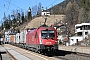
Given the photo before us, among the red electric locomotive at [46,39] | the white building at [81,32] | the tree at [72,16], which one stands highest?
the tree at [72,16]

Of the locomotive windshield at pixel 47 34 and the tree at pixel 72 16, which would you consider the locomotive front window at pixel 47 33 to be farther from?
the tree at pixel 72 16

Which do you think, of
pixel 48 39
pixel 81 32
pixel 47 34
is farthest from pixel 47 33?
pixel 81 32

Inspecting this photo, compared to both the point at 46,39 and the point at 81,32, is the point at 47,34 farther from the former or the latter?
the point at 81,32

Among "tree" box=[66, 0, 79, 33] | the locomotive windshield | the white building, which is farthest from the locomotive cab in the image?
"tree" box=[66, 0, 79, 33]

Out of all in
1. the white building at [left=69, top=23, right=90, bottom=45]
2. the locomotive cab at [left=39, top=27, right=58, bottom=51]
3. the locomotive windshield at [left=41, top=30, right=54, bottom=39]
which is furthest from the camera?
the white building at [left=69, top=23, right=90, bottom=45]

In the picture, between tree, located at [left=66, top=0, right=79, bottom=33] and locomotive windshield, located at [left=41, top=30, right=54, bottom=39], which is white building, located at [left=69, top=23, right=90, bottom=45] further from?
locomotive windshield, located at [left=41, top=30, right=54, bottom=39]

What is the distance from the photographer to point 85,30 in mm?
91688

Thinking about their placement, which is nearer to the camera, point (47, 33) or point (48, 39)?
point (48, 39)

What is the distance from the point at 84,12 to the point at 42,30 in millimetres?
103403

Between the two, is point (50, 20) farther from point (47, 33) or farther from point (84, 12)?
point (47, 33)

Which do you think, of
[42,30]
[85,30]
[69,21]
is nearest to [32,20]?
[69,21]

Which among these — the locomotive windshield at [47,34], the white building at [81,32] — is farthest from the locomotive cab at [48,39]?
the white building at [81,32]

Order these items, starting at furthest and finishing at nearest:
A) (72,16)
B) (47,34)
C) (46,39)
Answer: (72,16) < (47,34) < (46,39)

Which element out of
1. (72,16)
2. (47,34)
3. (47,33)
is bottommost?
(47,34)
